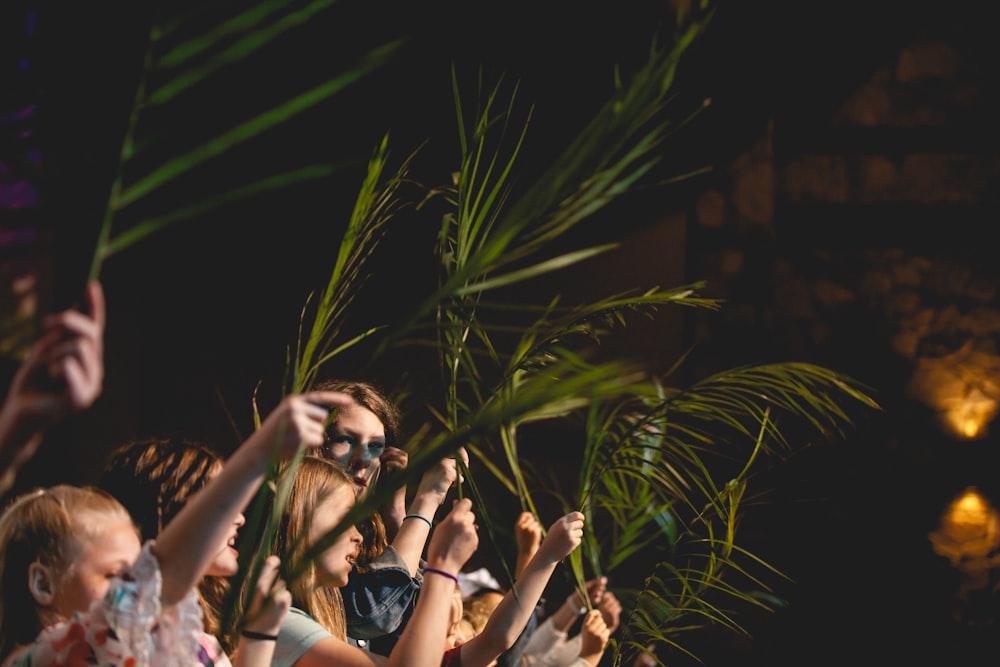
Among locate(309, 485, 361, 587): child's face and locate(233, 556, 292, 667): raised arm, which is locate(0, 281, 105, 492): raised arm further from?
locate(309, 485, 361, 587): child's face

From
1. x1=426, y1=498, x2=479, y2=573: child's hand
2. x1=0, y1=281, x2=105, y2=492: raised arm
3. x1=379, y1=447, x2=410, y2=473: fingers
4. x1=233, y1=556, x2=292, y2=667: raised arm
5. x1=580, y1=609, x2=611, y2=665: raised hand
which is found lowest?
x1=580, y1=609, x2=611, y2=665: raised hand

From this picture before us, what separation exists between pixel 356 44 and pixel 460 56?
0.30 meters

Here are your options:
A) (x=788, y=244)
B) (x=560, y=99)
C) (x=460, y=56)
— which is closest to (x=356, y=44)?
(x=460, y=56)

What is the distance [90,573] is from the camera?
1.09 metres

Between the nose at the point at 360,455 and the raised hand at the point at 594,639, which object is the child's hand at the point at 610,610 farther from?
the nose at the point at 360,455

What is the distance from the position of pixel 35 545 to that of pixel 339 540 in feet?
1.34

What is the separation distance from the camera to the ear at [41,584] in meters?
1.10

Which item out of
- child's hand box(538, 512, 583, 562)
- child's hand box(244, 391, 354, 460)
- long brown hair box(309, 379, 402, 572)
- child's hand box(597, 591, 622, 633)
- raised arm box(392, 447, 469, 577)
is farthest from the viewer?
child's hand box(597, 591, 622, 633)

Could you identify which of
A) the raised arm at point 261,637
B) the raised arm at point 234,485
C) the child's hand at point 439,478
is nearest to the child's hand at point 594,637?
the child's hand at point 439,478

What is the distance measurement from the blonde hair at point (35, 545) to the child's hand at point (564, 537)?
74 centimetres

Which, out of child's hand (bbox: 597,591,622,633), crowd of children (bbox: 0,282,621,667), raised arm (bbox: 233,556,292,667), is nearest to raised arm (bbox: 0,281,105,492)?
crowd of children (bbox: 0,282,621,667)

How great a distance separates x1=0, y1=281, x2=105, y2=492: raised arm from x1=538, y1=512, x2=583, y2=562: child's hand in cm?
99

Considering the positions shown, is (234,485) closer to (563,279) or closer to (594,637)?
(594,637)

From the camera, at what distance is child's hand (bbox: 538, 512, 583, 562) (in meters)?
Result: 1.65
